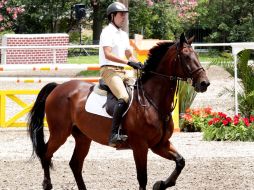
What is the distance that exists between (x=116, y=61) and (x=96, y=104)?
0.61 m

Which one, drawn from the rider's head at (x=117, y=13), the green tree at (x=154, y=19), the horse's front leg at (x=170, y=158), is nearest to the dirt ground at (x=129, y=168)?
the horse's front leg at (x=170, y=158)

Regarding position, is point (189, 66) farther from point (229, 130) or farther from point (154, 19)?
point (154, 19)

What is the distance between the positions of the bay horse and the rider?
0.11 metres

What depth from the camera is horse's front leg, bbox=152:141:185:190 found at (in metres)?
7.71

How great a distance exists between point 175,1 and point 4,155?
29232mm

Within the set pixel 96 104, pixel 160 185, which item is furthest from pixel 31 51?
pixel 160 185

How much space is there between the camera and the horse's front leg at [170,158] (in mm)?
7711

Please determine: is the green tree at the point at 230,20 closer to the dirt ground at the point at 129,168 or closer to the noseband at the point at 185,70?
the dirt ground at the point at 129,168

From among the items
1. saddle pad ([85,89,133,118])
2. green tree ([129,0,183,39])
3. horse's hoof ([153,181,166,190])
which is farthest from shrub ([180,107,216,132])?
green tree ([129,0,183,39])

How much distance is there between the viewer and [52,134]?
29.1 ft

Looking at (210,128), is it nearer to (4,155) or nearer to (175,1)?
(4,155)

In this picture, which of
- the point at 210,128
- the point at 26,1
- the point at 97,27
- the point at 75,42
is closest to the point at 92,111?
the point at 210,128

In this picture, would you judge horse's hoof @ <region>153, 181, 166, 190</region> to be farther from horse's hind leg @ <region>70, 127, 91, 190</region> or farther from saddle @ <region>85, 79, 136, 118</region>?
horse's hind leg @ <region>70, 127, 91, 190</region>

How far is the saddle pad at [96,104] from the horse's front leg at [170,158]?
28.1 inches
